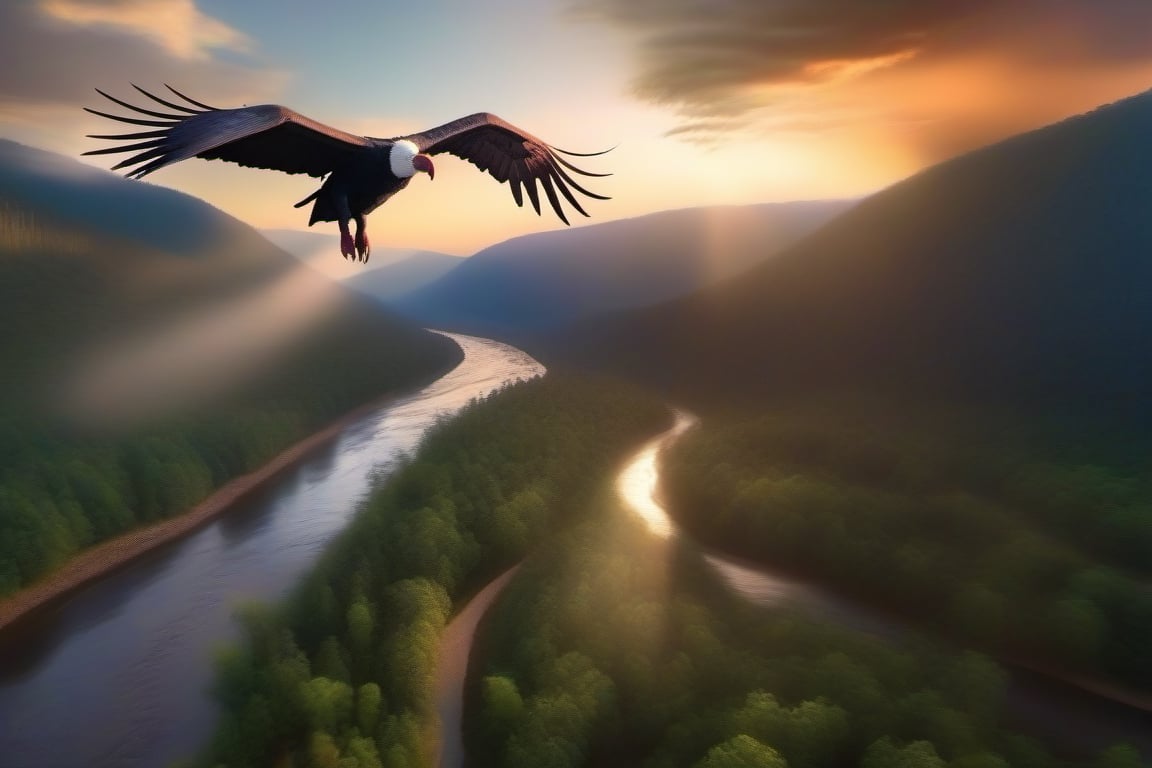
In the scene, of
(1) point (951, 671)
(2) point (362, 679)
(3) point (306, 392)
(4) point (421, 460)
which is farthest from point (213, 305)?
A: (1) point (951, 671)

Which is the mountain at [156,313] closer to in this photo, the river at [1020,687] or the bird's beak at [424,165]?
the river at [1020,687]

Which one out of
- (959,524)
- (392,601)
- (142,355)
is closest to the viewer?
(392,601)

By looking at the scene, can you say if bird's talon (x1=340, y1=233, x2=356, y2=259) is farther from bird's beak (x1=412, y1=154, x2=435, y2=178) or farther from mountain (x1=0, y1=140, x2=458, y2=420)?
mountain (x1=0, y1=140, x2=458, y2=420)

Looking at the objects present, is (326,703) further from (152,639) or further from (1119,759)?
(1119,759)

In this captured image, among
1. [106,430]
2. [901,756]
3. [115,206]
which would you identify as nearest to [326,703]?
[901,756]

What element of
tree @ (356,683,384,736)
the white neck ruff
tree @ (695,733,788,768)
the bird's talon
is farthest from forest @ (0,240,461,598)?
the white neck ruff

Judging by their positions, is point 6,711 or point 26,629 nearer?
point 6,711

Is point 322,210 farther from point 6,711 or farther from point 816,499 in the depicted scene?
point 816,499
